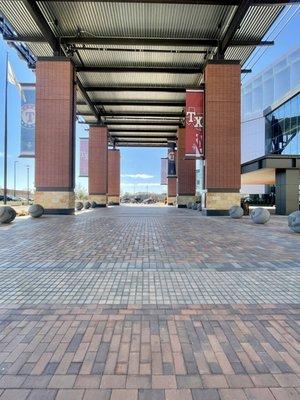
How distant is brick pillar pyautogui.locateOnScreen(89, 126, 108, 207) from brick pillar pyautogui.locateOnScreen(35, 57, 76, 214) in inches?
576

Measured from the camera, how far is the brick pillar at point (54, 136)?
2092cm

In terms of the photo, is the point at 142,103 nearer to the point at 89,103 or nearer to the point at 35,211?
the point at 89,103

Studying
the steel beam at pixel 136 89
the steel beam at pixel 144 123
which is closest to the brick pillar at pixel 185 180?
the steel beam at pixel 144 123

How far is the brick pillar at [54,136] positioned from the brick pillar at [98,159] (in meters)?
14.6

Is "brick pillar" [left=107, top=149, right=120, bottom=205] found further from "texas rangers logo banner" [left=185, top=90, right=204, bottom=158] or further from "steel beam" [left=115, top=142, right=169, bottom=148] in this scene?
"texas rangers logo banner" [left=185, top=90, right=204, bottom=158]

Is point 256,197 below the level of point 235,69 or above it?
below

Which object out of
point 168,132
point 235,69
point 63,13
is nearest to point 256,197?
point 168,132

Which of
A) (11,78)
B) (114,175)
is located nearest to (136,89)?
(11,78)

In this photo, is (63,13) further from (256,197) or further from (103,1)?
(256,197)

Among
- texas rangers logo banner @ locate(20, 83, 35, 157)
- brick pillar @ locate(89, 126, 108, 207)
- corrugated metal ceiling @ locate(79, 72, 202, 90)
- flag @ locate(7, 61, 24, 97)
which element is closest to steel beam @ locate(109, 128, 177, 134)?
brick pillar @ locate(89, 126, 108, 207)

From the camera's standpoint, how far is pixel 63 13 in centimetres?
1778

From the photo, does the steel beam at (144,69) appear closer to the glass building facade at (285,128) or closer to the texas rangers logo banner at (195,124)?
the texas rangers logo banner at (195,124)

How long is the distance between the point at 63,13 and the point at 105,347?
18510 millimetres

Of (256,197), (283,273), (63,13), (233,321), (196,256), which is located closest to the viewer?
(233,321)
